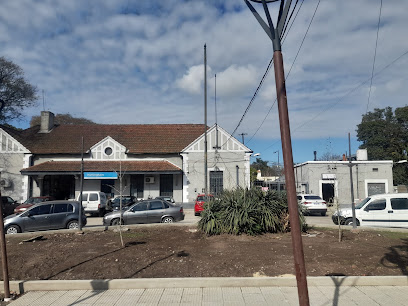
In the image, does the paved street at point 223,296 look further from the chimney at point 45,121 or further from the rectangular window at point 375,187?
the chimney at point 45,121

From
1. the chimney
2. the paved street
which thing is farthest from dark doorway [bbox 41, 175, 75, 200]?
the paved street

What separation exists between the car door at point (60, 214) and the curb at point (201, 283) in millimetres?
8319

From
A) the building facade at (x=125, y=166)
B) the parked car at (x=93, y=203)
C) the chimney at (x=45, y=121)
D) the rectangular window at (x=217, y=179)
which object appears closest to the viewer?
the parked car at (x=93, y=203)

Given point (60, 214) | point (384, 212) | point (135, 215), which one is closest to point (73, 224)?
point (60, 214)

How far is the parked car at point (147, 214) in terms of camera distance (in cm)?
1439

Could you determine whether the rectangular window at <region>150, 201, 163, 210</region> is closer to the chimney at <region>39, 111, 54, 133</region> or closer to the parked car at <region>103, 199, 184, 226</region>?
the parked car at <region>103, 199, 184, 226</region>

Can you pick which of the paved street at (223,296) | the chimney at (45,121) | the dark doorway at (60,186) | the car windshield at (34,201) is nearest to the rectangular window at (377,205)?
the paved street at (223,296)

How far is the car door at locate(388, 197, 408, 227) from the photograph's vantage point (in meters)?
12.9

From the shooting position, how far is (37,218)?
1378 cm

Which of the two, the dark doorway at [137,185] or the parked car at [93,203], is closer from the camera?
the parked car at [93,203]

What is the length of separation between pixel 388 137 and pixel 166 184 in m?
36.0

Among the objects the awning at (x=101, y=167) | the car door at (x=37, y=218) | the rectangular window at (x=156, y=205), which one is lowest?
the car door at (x=37, y=218)

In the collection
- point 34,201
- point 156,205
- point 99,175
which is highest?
point 99,175

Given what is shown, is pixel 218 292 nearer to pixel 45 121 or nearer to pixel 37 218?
pixel 37 218
